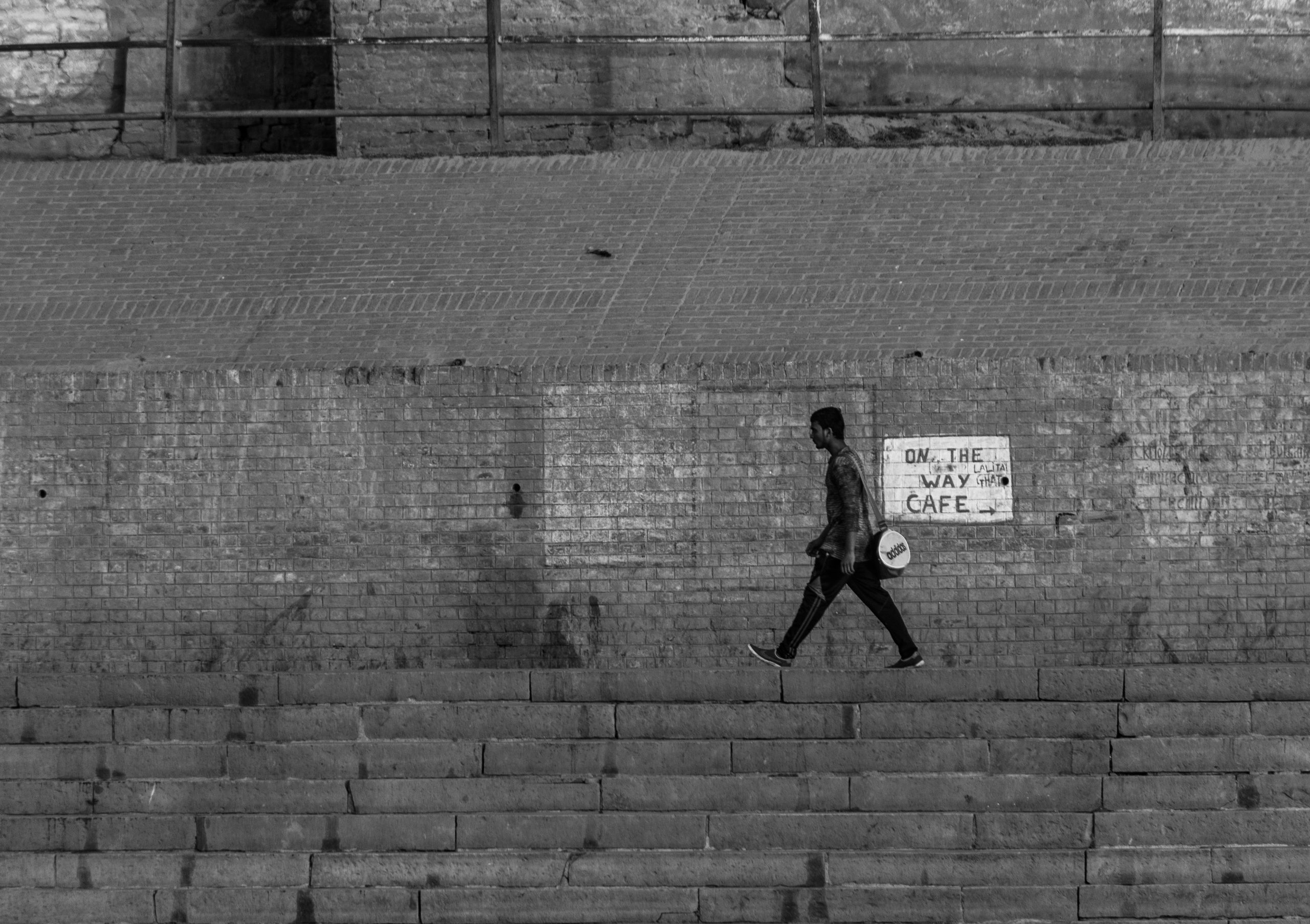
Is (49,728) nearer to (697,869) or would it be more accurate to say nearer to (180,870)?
(180,870)

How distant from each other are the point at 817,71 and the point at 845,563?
6.79 meters

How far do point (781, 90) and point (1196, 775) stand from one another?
883cm

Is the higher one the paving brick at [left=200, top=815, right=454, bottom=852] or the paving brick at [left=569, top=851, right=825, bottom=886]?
Result: the paving brick at [left=200, top=815, right=454, bottom=852]

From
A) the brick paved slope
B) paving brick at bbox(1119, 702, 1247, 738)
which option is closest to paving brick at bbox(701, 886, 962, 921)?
paving brick at bbox(1119, 702, 1247, 738)

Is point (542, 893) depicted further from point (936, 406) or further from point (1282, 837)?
point (936, 406)

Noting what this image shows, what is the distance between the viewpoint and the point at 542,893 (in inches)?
368

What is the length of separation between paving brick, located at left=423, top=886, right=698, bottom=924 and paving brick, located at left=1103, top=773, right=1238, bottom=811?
2.18m

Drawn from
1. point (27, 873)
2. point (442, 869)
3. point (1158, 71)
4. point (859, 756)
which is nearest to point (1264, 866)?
point (859, 756)

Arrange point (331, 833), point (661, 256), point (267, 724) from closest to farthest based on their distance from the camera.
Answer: point (331, 833) → point (267, 724) → point (661, 256)

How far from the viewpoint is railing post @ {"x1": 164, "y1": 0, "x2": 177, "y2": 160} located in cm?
1611

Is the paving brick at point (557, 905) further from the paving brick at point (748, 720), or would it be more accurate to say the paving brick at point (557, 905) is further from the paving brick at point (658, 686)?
the paving brick at point (658, 686)

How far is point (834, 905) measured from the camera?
926cm

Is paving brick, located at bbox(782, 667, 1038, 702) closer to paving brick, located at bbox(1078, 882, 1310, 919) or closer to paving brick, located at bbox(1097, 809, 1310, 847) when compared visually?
paving brick, located at bbox(1097, 809, 1310, 847)

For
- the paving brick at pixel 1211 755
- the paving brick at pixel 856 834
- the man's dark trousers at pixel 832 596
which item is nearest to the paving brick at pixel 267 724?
the paving brick at pixel 856 834
